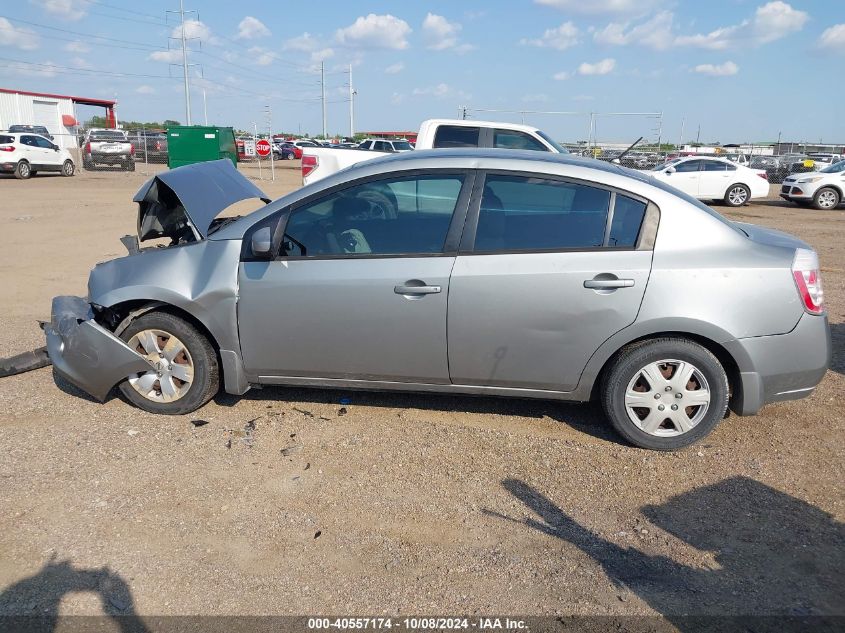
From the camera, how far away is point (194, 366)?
4.34 meters

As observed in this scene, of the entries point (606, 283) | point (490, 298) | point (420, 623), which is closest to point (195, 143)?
point (490, 298)

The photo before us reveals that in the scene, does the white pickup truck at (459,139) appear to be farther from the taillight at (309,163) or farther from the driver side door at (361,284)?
the driver side door at (361,284)

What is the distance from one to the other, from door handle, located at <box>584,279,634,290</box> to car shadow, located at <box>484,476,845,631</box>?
1192 mm

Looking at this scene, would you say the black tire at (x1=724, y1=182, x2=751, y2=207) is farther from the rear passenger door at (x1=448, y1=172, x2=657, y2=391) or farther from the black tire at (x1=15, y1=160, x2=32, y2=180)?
the black tire at (x1=15, y1=160, x2=32, y2=180)

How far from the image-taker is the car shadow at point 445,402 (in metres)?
4.57

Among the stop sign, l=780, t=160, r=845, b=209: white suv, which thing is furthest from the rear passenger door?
the stop sign

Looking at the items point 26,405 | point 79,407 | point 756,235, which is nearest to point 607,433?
point 756,235

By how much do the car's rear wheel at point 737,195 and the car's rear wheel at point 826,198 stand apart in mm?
1864

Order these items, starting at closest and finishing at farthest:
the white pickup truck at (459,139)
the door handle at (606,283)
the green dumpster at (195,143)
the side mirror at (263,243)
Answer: the door handle at (606,283) < the side mirror at (263,243) < the white pickup truck at (459,139) < the green dumpster at (195,143)

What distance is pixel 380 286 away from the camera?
156 inches

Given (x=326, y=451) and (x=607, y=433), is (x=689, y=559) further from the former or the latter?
(x=326, y=451)

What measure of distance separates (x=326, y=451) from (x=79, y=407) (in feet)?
6.33

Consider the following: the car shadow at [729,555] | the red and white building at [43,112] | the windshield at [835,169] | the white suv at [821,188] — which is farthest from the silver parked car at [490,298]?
the red and white building at [43,112]

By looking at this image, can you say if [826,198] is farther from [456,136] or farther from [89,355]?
[89,355]
